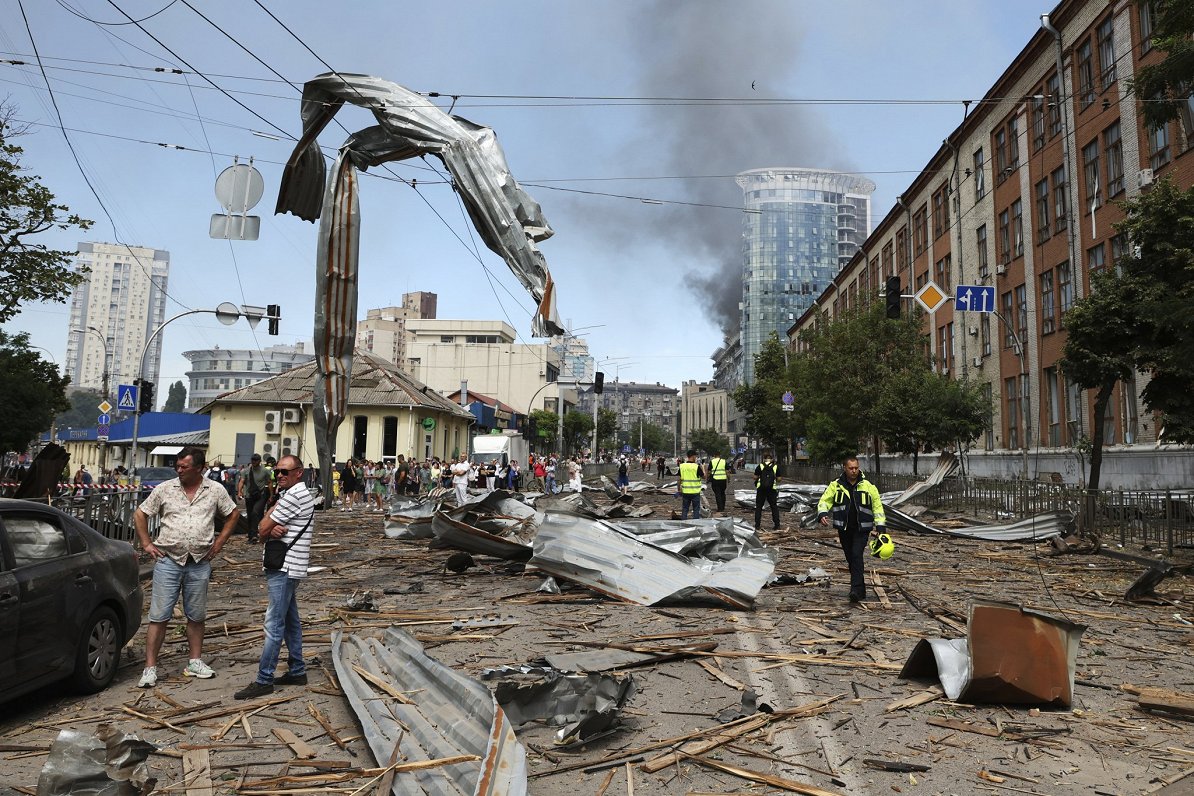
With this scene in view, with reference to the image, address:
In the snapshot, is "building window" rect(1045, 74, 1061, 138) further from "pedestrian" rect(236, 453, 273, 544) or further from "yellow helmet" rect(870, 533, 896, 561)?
"pedestrian" rect(236, 453, 273, 544)

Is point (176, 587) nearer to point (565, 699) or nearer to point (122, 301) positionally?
point (565, 699)

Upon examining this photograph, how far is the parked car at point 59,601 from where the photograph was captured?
5688 millimetres

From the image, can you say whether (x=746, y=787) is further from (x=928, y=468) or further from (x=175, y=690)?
(x=928, y=468)

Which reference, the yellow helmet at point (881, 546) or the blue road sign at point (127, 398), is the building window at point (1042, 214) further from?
the blue road sign at point (127, 398)

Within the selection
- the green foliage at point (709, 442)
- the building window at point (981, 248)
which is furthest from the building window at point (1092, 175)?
the green foliage at point (709, 442)

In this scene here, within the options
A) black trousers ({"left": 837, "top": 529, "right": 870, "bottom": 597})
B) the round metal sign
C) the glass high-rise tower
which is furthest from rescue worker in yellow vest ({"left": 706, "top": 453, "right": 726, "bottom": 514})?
the glass high-rise tower

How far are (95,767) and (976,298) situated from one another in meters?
24.2

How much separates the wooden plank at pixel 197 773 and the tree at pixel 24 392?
92.9 ft

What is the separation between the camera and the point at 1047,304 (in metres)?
33.9

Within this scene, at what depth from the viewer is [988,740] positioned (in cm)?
537

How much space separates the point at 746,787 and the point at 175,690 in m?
4.69

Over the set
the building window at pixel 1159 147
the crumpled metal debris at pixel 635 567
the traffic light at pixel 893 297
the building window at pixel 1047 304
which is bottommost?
the crumpled metal debris at pixel 635 567

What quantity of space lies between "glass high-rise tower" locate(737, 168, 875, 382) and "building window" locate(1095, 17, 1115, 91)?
9995 centimetres

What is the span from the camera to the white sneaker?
6886 millimetres
